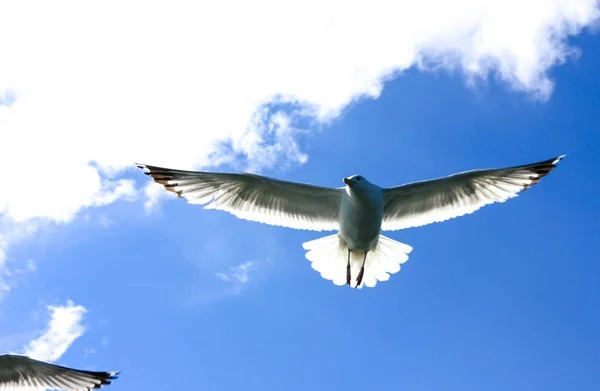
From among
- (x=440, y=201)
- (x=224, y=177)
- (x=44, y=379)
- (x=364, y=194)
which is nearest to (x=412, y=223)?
(x=440, y=201)

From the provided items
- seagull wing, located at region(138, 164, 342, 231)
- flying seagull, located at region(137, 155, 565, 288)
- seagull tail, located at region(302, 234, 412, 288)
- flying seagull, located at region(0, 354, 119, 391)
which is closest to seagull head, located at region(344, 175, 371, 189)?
flying seagull, located at region(137, 155, 565, 288)

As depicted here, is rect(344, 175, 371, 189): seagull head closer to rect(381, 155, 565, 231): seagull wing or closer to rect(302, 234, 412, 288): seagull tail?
rect(381, 155, 565, 231): seagull wing

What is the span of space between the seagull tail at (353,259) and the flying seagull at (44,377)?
8.49 feet

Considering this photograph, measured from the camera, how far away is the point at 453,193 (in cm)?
816

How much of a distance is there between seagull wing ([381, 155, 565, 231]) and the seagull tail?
0.26 metres

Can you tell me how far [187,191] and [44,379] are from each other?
2.45m

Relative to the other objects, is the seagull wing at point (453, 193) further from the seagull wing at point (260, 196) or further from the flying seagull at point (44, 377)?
the flying seagull at point (44, 377)

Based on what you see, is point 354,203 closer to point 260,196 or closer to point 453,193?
point 260,196

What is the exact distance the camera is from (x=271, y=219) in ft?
26.7

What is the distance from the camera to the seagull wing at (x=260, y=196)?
768cm

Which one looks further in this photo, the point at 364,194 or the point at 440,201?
the point at 440,201

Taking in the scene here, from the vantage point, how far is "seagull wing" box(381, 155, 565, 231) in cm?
791

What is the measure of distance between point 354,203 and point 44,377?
374 centimetres

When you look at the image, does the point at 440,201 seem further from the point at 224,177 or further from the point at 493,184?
the point at 224,177
